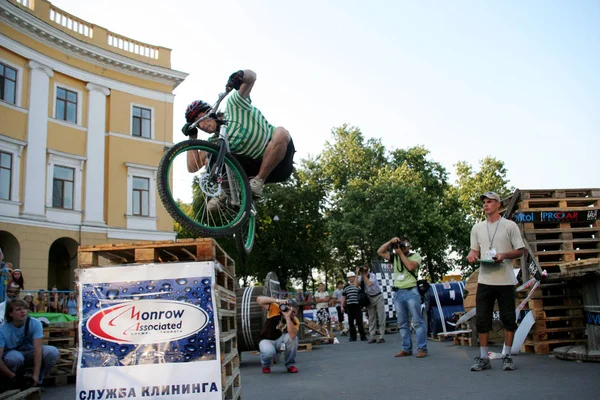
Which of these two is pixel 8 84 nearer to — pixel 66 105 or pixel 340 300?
pixel 66 105

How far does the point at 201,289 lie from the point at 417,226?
31840 millimetres

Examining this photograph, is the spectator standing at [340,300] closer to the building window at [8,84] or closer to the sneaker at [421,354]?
the sneaker at [421,354]

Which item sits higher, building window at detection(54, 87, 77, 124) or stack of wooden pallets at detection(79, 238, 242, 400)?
building window at detection(54, 87, 77, 124)

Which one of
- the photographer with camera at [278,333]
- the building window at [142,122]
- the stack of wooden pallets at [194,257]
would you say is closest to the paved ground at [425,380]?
the photographer with camera at [278,333]

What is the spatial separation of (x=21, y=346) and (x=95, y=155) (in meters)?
17.6

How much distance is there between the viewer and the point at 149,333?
396 centimetres

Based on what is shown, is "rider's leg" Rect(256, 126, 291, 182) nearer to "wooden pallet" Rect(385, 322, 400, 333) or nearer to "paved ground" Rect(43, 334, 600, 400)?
"paved ground" Rect(43, 334, 600, 400)

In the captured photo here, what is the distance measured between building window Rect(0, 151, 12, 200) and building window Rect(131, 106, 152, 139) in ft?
19.3

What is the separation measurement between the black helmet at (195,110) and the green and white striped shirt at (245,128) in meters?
0.23

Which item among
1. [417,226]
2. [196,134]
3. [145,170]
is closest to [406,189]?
[417,226]

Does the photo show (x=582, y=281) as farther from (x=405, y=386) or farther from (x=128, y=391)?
(x=128, y=391)

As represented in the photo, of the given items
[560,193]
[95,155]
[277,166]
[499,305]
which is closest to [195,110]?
[277,166]

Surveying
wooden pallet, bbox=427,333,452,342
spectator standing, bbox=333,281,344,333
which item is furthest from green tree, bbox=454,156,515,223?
wooden pallet, bbox=427,333,452,342

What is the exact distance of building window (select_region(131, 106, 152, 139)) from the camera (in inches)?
974
